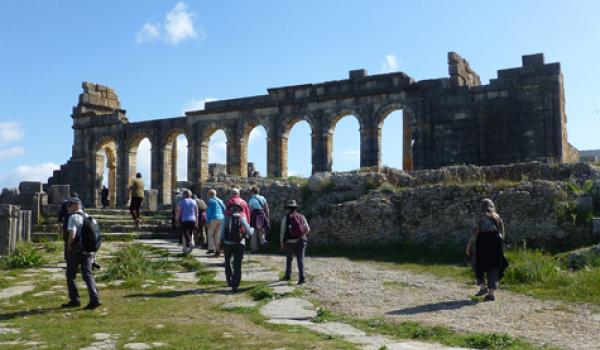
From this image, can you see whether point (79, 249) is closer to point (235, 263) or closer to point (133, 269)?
point (235, 263)

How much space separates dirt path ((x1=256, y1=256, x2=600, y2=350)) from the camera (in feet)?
20.3

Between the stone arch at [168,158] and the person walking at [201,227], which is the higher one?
the stone arch at [168,158]

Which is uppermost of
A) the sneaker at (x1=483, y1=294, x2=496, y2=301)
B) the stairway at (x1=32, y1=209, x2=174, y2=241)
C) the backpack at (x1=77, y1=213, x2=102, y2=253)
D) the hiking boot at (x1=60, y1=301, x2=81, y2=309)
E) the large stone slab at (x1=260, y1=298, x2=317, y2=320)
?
the backpack at (x1=77, y1=213, x2=102, y2=253)

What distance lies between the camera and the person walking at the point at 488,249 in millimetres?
8203

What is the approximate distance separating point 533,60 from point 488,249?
1723 centimetres

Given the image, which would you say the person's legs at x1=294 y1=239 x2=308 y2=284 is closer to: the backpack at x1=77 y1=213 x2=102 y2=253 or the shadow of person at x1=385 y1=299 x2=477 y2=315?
the shadow of person at x1=385 y1=299 x2=477 y2=315

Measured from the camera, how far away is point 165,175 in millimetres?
33438

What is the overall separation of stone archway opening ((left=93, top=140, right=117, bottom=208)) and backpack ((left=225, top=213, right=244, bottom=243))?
84.4 feet

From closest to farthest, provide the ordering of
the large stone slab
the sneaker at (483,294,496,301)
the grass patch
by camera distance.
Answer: the large stone slab, the sneaker at (483,294,496,301), the grass patch

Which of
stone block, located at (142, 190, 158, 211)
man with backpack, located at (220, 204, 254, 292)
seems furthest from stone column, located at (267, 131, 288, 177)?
man with backpack, located at (220, 204, 254, 292)

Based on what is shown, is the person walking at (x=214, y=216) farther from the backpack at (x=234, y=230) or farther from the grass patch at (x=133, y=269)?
the backpack at (x=234, y=230)

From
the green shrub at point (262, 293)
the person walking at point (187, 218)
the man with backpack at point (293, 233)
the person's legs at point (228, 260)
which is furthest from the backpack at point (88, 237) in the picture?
the person walking at point (187, 218)

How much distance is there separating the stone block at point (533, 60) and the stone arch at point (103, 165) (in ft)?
71.4

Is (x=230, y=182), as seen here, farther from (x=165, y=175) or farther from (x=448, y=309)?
(x=165, y=175)
